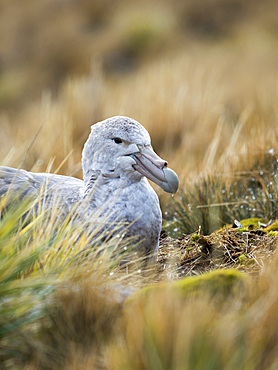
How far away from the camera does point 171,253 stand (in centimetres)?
290

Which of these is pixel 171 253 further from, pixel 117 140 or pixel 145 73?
pixel 145 73

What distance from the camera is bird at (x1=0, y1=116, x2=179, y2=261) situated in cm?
260

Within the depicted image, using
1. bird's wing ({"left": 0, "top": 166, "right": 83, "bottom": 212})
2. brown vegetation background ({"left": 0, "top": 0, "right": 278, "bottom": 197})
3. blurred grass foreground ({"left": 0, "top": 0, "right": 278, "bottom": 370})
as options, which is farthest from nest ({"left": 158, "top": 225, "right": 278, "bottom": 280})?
brown vegetation background ({"left": 0, "top": 0, "right": 278, "bottom": 197})

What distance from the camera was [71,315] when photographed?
5.44 feet

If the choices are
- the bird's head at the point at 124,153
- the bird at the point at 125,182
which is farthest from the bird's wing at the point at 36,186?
the bird's head at the point at 124,153

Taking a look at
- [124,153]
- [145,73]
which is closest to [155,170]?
[124,153]

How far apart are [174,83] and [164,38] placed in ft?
20.4

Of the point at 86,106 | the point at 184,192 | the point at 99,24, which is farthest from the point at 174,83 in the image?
the point at 99,24

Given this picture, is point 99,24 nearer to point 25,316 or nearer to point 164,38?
point 164,38

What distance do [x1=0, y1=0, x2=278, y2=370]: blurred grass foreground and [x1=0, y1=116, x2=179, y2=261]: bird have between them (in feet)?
0.50

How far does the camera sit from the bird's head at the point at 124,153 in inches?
102

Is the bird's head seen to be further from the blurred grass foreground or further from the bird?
the blurred grass foreground

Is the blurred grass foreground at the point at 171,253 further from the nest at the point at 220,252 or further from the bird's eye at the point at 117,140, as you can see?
the bird's eye at the point at 117,140

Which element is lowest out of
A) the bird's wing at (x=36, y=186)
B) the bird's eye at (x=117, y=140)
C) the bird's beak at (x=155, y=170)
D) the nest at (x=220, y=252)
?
the nest at (x=220, y=252)
